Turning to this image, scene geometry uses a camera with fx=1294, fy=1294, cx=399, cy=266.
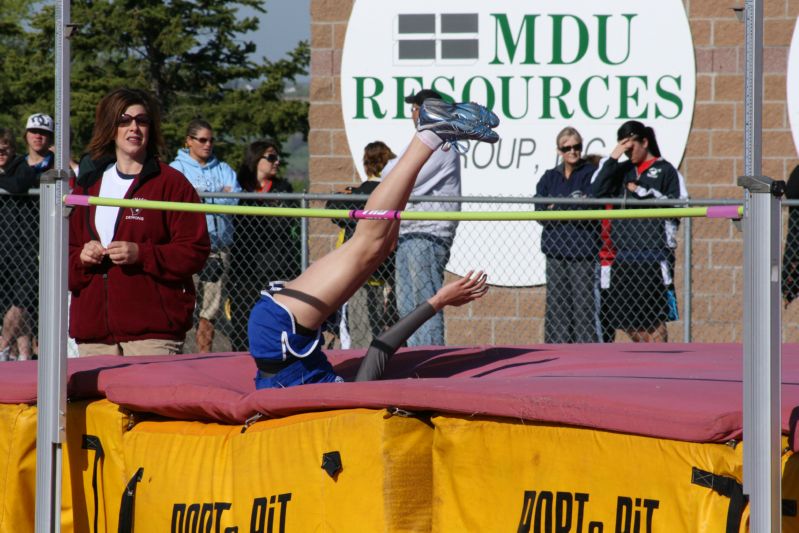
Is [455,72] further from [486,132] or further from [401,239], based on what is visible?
[486,132]

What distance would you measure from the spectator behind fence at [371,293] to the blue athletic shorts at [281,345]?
3437mm

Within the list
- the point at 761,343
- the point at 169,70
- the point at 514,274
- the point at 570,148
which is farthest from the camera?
the point at 169,70

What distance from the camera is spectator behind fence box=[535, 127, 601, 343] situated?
819cm

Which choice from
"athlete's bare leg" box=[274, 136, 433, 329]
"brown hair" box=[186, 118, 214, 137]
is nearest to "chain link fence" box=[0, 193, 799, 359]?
"brown hair" box=[186, 118, 214, 137]

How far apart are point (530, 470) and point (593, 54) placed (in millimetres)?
6784

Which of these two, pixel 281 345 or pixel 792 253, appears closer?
pixel 281 345

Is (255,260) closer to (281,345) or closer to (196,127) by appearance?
(196,127)

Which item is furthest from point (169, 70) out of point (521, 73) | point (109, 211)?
point (109, 211)

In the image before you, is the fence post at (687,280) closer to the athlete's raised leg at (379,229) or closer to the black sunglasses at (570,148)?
the black sunglasses at (570,148)

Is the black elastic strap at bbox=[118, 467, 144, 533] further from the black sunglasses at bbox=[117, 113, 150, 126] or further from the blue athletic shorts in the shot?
the black sunglasses at bbox=[117, 113, 150, 126]

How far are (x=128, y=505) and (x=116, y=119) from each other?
168 centimetres

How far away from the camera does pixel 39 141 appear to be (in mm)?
8469

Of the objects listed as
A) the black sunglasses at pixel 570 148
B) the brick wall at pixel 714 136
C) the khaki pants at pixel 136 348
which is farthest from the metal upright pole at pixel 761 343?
the brick wall at pixel 714 136

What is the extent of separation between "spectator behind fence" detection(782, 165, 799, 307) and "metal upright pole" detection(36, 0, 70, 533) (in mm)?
5389
